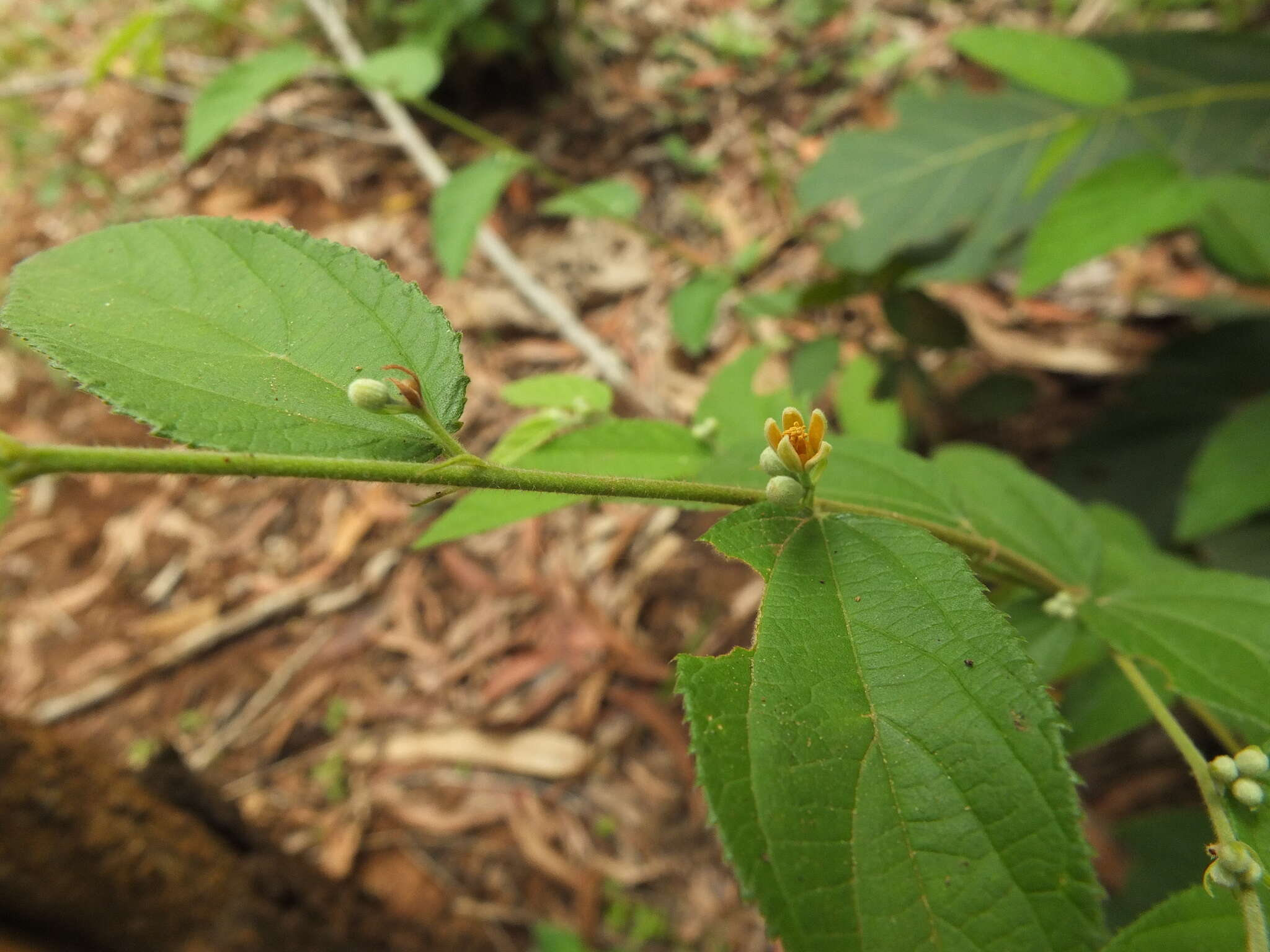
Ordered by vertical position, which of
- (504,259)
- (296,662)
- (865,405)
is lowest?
(296,662)

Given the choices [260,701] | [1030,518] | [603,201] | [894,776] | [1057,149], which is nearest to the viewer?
Result: [894,776]

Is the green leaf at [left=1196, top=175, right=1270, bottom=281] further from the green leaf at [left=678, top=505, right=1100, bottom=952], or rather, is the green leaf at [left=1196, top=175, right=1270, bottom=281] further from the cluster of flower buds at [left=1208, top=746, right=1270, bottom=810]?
the green leaf at [left=678, top=505, right=1100, bottom=952]

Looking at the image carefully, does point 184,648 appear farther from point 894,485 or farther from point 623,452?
point 894,485

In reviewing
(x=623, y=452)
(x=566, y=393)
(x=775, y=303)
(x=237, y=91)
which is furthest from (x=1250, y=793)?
(x=237, y=91)

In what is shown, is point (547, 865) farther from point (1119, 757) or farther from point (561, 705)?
point (1119, 757)

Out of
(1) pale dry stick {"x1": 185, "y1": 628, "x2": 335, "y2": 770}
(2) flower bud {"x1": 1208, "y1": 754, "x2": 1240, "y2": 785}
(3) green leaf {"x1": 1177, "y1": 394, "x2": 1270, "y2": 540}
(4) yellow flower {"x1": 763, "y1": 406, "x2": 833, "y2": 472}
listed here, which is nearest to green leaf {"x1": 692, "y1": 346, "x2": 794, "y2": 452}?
(4) yellow flower {"x1": 763, "y1": 406, "x2": 833, "y2": 472}

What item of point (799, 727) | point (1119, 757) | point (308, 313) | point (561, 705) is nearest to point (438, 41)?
point (561, 705)

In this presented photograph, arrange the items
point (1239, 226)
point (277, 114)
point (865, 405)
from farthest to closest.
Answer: point (277, 114) < point (865, 405) < point (1239, 226)
